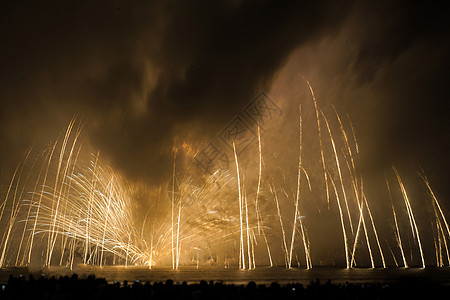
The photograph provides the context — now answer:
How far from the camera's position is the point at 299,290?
20422 mm

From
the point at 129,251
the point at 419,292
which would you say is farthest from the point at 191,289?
the point at 129,251

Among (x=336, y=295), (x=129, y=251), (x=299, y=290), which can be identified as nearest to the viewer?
(x=336, y=295)

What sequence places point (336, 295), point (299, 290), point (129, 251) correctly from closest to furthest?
point (336, 295) < point (299, 290) < point (129, 251)

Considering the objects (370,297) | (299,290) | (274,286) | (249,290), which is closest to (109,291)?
(249,290)

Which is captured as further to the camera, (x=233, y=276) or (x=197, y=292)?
(x=233, y=276)

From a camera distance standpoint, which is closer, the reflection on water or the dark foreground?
the dark foreground

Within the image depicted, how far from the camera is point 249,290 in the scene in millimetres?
20609

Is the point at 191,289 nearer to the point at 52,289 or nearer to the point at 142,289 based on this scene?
the point at 142,289

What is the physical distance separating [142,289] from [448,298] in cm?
2075

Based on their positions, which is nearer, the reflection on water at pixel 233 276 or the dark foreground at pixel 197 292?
the dark foreground at pixel 197 292

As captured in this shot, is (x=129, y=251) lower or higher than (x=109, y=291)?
higher

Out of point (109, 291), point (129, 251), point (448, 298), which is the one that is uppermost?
point (129, 251)

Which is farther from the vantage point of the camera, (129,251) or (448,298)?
(129,251)

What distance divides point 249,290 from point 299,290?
11.6 feet
